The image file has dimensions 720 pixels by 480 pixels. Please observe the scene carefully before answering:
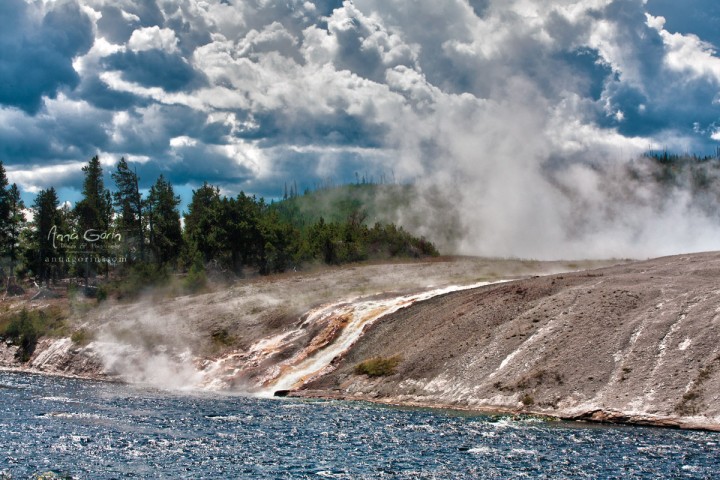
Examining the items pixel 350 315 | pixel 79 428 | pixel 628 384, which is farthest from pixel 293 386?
pixel 628 384

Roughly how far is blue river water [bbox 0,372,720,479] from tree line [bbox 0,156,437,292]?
57477mm

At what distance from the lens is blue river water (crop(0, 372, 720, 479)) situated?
22967mm

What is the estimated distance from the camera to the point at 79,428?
99.9 ft

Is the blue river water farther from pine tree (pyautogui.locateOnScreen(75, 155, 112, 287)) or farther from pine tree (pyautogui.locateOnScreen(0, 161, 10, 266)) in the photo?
pine tree (pyautogui.locateOnScreen(0, 161, 10, 266))

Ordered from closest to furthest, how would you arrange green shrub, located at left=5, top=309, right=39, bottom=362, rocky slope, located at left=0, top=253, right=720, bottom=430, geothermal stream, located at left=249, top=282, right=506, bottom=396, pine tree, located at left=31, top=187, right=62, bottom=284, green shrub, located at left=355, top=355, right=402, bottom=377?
rocky slope, located at left=0, top=253, right=720, bottom=430 < green shrub, located at left=355, top=355, right=402, bottom=377 < geothermal stream, located at left=249, top=282, right=506, bottom=396 < green shrub, located at left=5, top=309, right=39, bottom=362 < pine tree, located at left=31, top=187, right=62, bottom=284

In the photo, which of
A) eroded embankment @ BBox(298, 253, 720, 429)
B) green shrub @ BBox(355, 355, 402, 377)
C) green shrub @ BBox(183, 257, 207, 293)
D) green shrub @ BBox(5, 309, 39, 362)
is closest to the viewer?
eroded embankment @ BBox(298, 253, 720, 429)

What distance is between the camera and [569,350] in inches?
1542

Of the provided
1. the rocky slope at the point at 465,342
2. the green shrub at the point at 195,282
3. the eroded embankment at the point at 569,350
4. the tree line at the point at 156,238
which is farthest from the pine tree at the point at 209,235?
the eroded embankment at the point at 569,350

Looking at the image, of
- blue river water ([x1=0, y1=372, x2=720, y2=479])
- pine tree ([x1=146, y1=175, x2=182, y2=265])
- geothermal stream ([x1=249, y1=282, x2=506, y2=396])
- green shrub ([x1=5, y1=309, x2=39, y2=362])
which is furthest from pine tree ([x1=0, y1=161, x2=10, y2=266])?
blue river water ([x1=0, y1=372, x2=720, y2=479])

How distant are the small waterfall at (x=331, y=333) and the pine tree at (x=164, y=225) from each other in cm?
5787

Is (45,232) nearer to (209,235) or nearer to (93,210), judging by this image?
(93,210)

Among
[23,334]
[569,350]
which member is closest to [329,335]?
[569,350]

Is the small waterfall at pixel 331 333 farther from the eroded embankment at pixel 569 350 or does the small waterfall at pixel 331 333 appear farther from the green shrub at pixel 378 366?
the green shrub at pixel 378 366

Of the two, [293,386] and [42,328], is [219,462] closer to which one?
[293,386]
